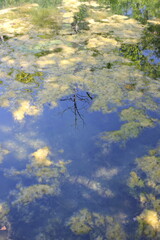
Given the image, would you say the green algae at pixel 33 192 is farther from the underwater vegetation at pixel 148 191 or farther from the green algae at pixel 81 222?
the underwater vegetation at pixel 148 191

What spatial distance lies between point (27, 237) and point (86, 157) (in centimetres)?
81

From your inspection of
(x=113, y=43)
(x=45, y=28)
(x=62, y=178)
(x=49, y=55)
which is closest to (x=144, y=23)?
(x=113, y=43)

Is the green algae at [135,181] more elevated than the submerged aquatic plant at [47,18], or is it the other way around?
the submerged aquatic plant at [47,18]

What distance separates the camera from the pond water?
1.62 meters

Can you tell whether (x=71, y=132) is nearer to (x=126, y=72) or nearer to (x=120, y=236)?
(x=120, y=236)

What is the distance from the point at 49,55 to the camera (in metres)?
3.73

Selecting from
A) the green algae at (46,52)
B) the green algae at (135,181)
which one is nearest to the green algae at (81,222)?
the green algae at (135,181)

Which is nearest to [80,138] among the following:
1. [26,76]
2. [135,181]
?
[135,181]

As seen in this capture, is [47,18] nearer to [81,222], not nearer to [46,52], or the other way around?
[46,52]

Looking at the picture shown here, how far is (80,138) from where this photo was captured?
2.25 metres

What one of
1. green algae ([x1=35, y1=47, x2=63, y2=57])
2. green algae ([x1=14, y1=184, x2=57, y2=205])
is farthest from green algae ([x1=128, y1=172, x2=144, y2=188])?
green algae ([x1=35, y1=47, x2=63, y2=57])

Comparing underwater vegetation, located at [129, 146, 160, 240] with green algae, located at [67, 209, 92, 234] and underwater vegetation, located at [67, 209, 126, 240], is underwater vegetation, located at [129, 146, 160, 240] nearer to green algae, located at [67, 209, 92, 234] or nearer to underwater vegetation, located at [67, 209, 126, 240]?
underwater vegetation, located at [67, 209, 126, 240]

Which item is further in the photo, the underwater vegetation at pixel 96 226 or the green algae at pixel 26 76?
the green algae at pixel 26 76

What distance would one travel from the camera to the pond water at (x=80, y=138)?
1.62 m
